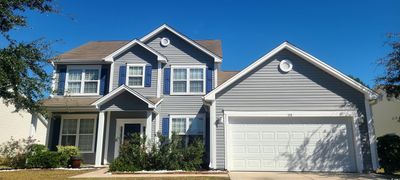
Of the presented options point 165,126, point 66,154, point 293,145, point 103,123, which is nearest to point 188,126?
point 165,126

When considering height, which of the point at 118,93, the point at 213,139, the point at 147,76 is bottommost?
the point at 213,139

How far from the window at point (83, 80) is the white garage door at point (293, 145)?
838 centimetres

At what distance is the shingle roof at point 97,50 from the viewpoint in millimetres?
18500

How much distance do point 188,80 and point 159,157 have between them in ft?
17.1

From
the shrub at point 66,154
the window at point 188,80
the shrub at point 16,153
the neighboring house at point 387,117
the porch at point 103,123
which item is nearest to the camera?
the shrub at point 66,154

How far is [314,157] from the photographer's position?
13.9 meters

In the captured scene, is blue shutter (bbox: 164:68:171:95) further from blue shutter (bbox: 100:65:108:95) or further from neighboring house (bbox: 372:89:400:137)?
neighboring house (bbox: 372:89:400:137)

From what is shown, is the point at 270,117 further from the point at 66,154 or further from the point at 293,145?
the point at 66,154

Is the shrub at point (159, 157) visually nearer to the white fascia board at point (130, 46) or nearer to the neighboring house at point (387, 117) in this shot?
the white fascia board at point (130, 46)

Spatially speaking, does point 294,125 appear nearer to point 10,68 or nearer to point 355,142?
point 355,142

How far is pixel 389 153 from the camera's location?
43.5 ft

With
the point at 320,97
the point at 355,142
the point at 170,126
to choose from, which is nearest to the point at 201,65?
the point at 170,126

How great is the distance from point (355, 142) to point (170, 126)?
863cm

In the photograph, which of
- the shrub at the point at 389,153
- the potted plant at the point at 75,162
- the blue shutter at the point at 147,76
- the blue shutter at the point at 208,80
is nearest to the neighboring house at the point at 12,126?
the potted plant at the point at 75,162
